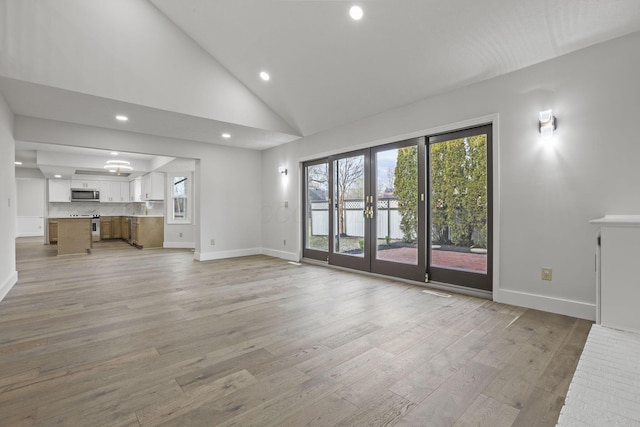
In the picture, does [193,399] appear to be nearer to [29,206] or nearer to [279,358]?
[279,358]

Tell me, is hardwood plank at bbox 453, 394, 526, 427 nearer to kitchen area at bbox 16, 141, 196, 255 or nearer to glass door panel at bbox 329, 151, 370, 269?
glass door panel at bbox 329, 151, 370, 269

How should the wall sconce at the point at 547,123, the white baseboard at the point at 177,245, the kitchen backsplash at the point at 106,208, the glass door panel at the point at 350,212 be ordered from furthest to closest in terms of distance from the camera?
the kitchen backsplash at the point at 106,208, the white baseboard at the point at 177,245, the glass door panel at the point at 350,212, the wall sconce at the point at 547,123

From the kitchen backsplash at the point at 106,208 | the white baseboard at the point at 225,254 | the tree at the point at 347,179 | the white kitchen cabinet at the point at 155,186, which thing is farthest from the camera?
the kitchen backsplash at the point at 106,208

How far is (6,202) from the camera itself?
12.6 ft

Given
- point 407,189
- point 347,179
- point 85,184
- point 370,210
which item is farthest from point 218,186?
point 85,184

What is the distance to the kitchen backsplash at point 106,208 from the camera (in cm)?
968

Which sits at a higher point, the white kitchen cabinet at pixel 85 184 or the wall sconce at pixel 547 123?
the white kitchen cabinet at pixel 85 184

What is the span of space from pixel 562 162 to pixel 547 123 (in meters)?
0.40

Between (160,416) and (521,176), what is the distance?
358cm

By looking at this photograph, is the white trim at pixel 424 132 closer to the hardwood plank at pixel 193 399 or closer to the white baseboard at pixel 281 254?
the white baseboard at pixel 281 254

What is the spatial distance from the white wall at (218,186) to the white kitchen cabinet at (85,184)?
6577mm

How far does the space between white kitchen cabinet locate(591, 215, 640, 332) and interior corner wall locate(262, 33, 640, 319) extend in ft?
1.28

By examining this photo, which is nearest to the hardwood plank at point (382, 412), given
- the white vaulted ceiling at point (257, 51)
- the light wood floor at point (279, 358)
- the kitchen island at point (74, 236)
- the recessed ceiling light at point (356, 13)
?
the light wood floor at point (279, 358)

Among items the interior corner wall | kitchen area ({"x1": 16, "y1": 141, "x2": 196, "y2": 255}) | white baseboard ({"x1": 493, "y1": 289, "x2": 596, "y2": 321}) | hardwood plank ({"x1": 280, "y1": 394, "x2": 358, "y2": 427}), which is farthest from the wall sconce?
kitchen area ({"x1": 16, "y1": 141, "x2": 196, "y2": 255})
